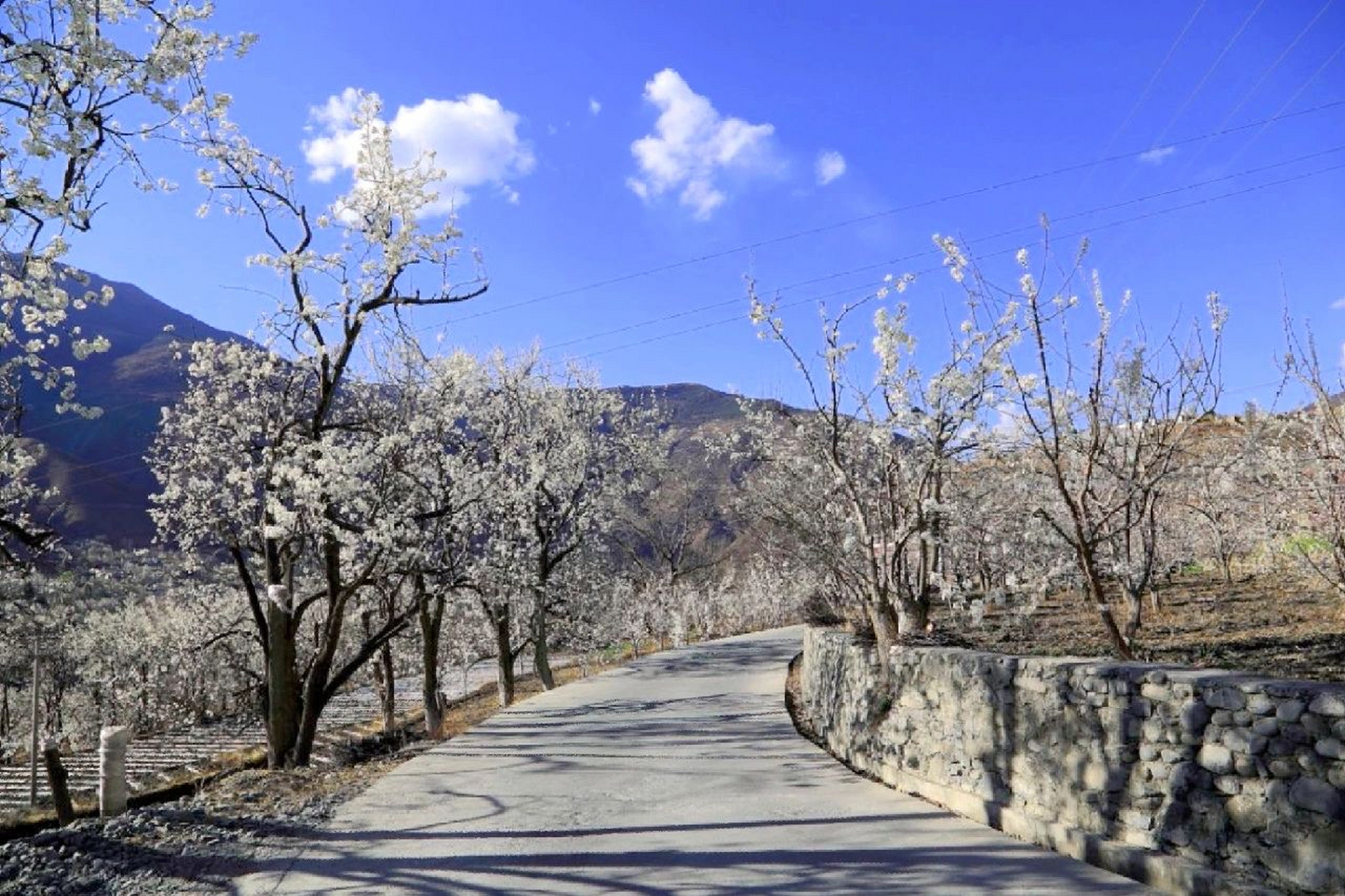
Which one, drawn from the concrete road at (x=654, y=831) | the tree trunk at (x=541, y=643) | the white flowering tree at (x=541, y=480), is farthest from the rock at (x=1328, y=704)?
the tree trunk at (x=541, y=643)

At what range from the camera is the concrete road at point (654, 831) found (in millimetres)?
5078

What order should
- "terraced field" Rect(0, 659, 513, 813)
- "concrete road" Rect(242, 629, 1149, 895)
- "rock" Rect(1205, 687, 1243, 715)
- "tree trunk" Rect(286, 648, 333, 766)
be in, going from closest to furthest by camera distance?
"rock" Rect(1205, 687, 1243, 715) → "concrete road" Rect(242, 629, 1149, 895) → "tree trunk" Rect(286, 648, 333, 766) → "terraced field" Rect(0, 659, 513, 813)

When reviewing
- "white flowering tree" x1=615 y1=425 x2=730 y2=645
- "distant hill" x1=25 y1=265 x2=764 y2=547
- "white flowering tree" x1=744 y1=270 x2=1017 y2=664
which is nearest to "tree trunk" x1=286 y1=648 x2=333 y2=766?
"white flowering tree" x1=744 y1=270 x2=1017 y2=664

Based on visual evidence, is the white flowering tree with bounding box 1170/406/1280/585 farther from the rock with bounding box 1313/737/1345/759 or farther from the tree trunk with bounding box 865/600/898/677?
the rock with bounding box 1313/737/1345/759

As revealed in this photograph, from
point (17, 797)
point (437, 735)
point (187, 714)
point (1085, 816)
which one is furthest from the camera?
point (187, 714)

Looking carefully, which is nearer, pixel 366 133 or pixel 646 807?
pixel 646 807

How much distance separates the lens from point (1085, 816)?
5090 mm

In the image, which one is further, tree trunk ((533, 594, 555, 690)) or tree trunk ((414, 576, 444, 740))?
tree trunk ((533, 594, 555, 690))

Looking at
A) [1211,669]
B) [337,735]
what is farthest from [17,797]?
[1211,669]

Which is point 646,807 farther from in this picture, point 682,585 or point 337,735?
point 682,585

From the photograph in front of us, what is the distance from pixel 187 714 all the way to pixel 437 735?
29.2 meters

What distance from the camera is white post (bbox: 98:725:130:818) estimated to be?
8938mm

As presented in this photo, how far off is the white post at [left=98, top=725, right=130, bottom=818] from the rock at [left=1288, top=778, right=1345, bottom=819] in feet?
32.1

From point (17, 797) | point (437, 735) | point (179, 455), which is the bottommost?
point (17, 797)
